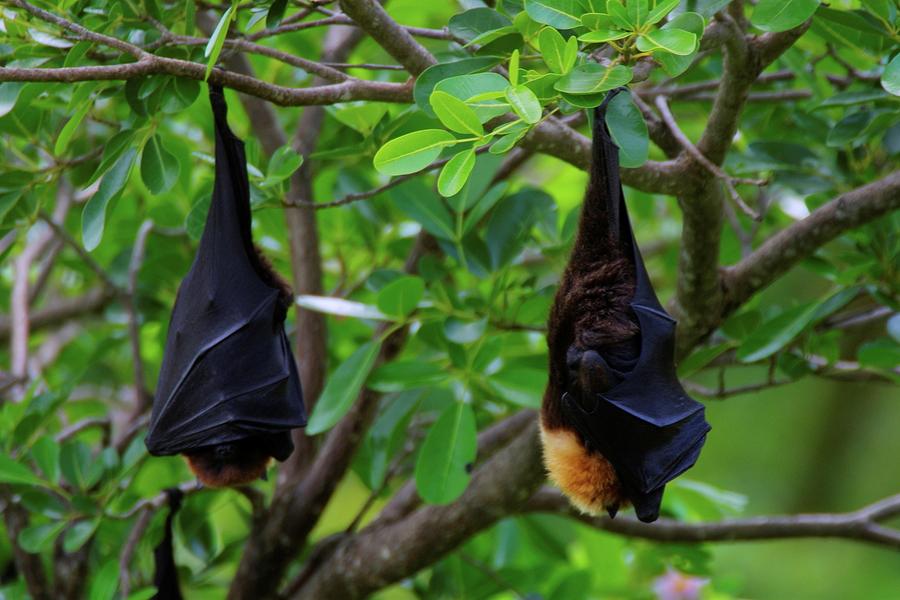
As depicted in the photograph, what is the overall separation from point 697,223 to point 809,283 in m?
6.73

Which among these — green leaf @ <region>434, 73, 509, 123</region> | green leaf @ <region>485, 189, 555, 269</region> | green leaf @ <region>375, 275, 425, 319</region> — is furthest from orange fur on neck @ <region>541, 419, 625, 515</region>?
green leaf @ <region>434, 73, 509, 123</region>

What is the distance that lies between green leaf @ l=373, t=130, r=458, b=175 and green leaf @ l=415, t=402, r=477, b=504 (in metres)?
1.17

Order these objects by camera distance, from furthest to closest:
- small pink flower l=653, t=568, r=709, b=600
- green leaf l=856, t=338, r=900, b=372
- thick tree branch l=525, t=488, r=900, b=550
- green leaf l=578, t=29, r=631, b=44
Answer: small pink flower l=653, t=568, r=709, b=600
thick tree branch l=525, t=488, r=900, b=550
green leaf l=856, t=338, r=900, b=372
green leaf l=578, t=29, r=631, b=44

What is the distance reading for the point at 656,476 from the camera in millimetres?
2199

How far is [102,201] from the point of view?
7.02 ft

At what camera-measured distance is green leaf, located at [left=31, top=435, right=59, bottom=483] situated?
9.43ft

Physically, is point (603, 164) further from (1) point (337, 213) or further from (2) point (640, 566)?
(2) point (640, 566)

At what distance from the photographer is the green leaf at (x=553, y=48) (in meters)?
1.65

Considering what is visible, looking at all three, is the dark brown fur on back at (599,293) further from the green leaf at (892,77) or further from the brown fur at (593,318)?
the green leaf at (892,77)

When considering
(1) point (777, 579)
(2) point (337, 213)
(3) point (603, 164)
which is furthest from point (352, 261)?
(1) point (777, 579)

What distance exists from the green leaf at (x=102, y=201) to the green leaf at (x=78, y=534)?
1077 mm

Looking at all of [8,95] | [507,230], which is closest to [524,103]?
[8,95]

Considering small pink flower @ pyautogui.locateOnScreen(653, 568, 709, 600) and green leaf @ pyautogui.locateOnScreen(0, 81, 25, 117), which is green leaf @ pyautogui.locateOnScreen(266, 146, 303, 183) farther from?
small pink flower @ pyautogui.locateOnScreen(653, 568, 709, 600)

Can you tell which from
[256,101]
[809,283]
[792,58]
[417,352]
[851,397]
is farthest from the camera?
[851,397]
